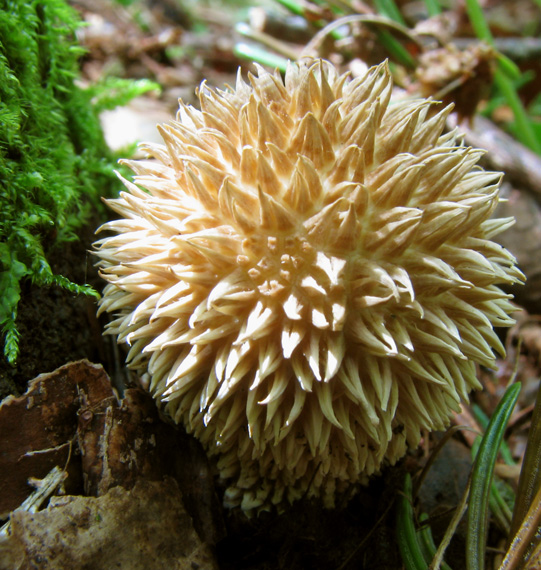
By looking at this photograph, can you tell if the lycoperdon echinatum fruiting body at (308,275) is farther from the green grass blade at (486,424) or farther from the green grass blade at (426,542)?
the green grass blade at (486,424)

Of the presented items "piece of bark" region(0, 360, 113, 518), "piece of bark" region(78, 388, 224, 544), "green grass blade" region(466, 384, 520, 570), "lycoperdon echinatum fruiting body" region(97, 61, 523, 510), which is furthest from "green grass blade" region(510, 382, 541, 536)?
"piece of bark" region(0, 360, 113, 518)

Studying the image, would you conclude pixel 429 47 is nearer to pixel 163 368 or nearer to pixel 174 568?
pixel 163 368

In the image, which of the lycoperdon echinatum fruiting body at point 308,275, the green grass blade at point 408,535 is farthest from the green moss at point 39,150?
the green grass blade at point 408,535

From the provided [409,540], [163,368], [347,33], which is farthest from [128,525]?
[347,33]

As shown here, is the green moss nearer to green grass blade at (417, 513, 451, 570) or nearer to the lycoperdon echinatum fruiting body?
the lycoperdon echinatum fruiting body

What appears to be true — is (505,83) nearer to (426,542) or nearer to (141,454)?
(426,542)

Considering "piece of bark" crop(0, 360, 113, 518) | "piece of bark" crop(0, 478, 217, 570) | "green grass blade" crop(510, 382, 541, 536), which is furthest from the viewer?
"green grass blade" crop(510, 382, 541, 536)

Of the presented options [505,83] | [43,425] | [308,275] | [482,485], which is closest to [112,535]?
[43,425]
